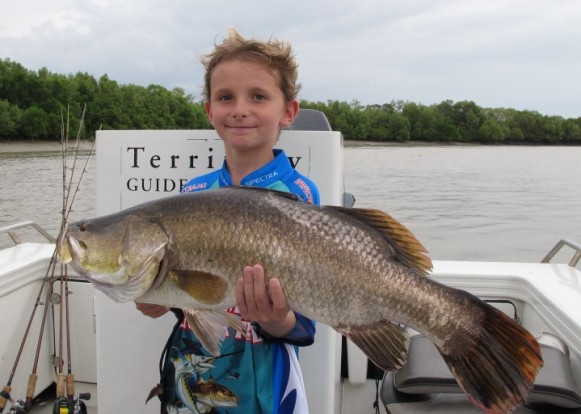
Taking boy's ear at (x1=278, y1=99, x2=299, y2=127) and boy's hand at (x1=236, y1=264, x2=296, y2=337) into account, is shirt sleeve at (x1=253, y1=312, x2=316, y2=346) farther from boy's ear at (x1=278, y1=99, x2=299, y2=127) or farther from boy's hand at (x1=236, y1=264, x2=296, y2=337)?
boy's ear at (x1=278, y1=99, x2=299, y2=127)

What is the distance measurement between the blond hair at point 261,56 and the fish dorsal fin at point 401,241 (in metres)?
0.82

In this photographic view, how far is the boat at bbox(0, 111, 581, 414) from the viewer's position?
104 inches

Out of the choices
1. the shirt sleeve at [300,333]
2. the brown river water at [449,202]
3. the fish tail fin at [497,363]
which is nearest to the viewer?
the fish tail fin at [497,363]

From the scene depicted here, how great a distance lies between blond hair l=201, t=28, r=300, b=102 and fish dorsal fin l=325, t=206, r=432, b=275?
82cm

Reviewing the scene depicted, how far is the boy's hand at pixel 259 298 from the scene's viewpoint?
5.35ft

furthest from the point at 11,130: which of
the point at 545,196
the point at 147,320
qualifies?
the point at 147,320

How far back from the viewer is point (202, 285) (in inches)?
65.0

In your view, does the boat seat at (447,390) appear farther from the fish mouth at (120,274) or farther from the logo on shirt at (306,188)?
the fish mouth at (120,274)

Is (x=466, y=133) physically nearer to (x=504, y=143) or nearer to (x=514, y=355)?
Answer: (x=504, y=143)

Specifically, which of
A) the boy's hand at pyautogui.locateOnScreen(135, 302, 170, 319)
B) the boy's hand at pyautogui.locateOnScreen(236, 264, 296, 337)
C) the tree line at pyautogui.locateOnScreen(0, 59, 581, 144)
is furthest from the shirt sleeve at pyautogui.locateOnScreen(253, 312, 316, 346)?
the tree line at pyautogui.locateOnScreen(0, 59, 581, 144)

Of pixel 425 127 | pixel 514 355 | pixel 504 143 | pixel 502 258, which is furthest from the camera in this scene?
pixel 504 143

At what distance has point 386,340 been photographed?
5.42ft

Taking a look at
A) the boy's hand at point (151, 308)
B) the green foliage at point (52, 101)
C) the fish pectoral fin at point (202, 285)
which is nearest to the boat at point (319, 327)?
the boy's hand at point (151, 308)

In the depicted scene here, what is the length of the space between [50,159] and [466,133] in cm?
5035
